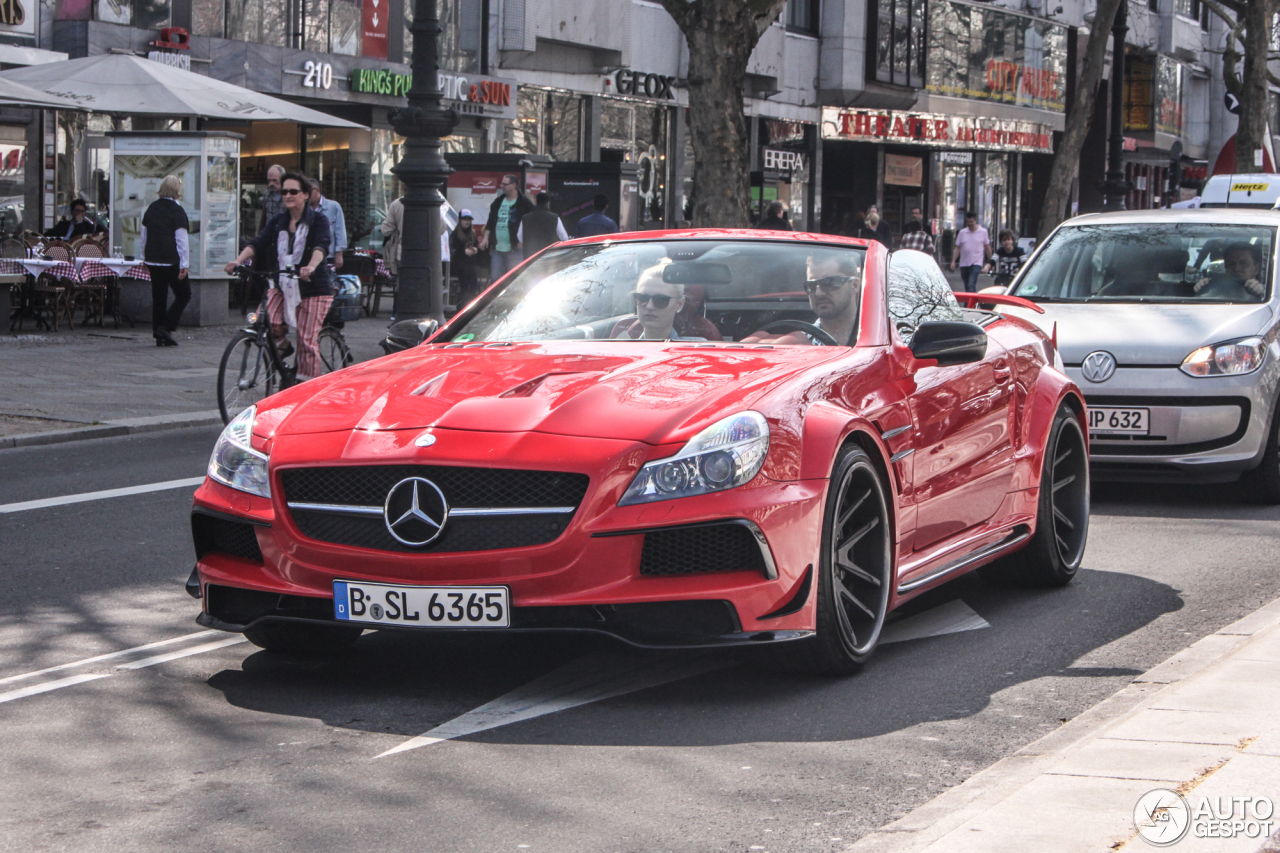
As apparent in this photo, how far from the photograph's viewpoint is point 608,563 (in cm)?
487

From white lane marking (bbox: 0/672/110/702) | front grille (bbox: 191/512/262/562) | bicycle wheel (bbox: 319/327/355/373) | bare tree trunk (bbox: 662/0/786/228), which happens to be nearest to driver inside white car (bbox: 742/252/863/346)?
front grille (bbox: 191/512/262/562)

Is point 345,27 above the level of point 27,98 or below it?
above

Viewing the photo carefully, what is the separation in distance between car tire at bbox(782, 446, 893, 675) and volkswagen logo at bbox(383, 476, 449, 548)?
113 centimetres

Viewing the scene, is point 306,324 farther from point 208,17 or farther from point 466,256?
point 208,17

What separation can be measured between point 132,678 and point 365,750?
3.99 feet

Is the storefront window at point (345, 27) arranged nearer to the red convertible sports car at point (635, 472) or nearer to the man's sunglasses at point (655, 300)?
the red convertible sports car at point (635, 472)

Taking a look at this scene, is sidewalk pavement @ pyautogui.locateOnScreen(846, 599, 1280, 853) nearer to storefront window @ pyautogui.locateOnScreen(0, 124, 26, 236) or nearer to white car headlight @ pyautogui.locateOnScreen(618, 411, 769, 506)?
white car headlight @ pyautogui.locateOnScreen(618, 411, 769, 506)

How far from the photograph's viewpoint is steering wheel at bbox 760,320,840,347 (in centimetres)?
612

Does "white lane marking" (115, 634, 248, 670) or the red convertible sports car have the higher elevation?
the red convertible sports car

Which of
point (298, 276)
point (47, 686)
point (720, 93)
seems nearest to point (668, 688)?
point (47, 686)

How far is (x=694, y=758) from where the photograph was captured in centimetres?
468

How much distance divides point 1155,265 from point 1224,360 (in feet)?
4.33

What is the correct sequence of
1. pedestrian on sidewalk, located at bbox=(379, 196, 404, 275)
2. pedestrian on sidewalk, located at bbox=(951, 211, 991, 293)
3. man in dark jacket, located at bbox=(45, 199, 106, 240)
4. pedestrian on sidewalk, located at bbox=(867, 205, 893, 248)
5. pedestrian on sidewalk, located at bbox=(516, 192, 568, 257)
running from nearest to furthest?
pedestrian on sidewalk, located at bbox=(516, 192, 568, 257)
man in dark jacket, located at bbox=(45, 199, 106, 240)
pedestrian on sidewalk, located at bbox=(379, 196, 404, 275)
pedestrian on sidewalk, located at bbox=(951, 211, 991, 293)
pedestrian on sidewalk, located at bbox=(867, 205, 893, 248)

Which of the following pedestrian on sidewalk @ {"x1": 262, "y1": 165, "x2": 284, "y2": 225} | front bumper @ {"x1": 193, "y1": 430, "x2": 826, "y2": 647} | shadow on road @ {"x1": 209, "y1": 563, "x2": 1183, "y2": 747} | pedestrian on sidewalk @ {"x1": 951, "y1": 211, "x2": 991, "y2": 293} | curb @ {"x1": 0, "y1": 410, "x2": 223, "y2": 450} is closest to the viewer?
front bumper @ {"x1": 193, "y1": 430, "x2": 826, "y2": 647}
